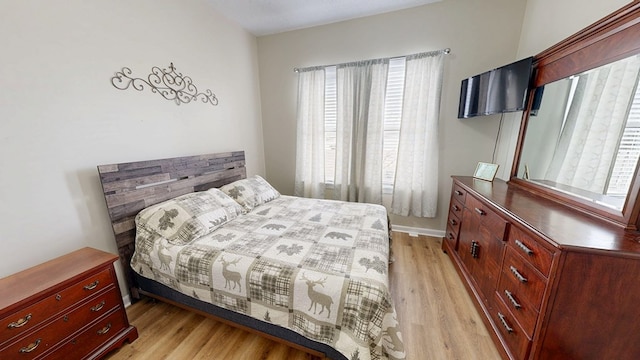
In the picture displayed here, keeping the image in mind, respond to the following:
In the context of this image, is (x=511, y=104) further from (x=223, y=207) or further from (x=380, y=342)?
(x=223, y=207)

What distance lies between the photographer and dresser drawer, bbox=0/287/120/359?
101 cm

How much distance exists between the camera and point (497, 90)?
6.60 ft

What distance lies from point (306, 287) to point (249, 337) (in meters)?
0.71

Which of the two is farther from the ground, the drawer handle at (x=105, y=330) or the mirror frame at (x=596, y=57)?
the mirror frame at (x=596, y=57)

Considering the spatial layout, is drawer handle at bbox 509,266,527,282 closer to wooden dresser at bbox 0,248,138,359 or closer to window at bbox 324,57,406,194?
window at bbox 324,57,406,194

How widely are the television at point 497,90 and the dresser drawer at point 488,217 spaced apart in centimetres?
88

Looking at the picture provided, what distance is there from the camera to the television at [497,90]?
180 centimetres

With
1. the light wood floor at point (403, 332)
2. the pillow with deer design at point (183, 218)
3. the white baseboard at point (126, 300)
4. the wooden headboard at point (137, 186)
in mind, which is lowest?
the light wood floor at point (403, 332)

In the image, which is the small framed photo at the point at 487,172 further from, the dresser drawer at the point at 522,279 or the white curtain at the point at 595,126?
the dresser drawer at the point at 522,279

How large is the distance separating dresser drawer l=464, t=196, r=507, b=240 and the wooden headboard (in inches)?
103

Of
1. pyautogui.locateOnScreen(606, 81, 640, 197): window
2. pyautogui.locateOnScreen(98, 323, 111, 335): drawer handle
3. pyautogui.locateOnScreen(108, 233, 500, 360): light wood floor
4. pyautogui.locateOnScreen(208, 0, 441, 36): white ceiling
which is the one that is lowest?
pyautogui.locateOnScreen(108, 233, 500, 360): light wood floor

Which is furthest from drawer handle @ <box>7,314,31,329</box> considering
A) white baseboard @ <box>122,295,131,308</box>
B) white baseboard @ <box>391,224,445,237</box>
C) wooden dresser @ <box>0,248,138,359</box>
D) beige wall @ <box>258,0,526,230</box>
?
white baseboard @ <box>391,224,445,237</box>

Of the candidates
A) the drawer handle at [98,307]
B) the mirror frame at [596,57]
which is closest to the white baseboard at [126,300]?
the drawer handle at [98,307]

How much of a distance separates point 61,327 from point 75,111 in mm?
1291
